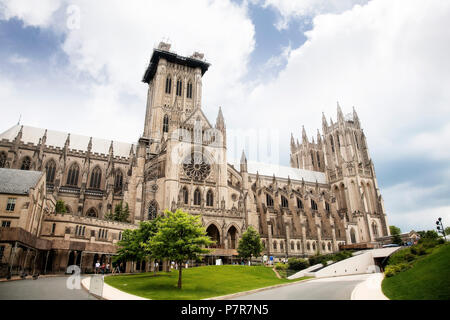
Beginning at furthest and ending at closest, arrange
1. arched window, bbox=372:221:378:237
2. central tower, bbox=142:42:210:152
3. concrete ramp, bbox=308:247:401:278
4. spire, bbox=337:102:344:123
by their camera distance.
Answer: spire, bbox=337:102:344:123 < arched window, bbox=372:221:378:237 < central tower, bbox=142:42:210:152 < concrete ramp, bbox=308:247:401:278

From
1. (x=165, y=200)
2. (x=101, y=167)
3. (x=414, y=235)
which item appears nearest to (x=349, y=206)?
(x=414, y=235)

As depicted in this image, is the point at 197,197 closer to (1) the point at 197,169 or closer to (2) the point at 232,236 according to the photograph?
(1) the point at 197,169

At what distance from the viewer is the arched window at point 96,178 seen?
5345 centimetres

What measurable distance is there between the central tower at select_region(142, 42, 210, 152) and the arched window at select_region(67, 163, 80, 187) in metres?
16.3

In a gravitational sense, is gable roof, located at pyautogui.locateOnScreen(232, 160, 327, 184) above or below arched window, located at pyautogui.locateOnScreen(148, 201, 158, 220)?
above

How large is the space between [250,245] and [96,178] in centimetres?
3210

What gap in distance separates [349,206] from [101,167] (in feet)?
183

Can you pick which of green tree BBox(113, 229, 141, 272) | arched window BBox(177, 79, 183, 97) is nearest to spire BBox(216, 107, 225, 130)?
arched window BBox(177, 79, 183, 97)

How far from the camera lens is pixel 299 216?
192 ft

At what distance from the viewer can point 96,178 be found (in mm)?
54031

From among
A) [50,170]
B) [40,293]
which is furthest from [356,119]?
[40,293]

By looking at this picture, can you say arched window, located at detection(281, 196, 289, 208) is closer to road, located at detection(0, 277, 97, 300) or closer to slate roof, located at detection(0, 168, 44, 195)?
slate roof, located at detection(0, 168, 44, 195)

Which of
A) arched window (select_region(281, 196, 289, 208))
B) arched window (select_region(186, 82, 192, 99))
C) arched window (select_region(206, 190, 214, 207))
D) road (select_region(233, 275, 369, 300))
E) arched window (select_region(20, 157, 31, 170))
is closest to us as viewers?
road (select_region(233, 275, 369, 300))

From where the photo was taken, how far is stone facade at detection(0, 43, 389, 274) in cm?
4288
